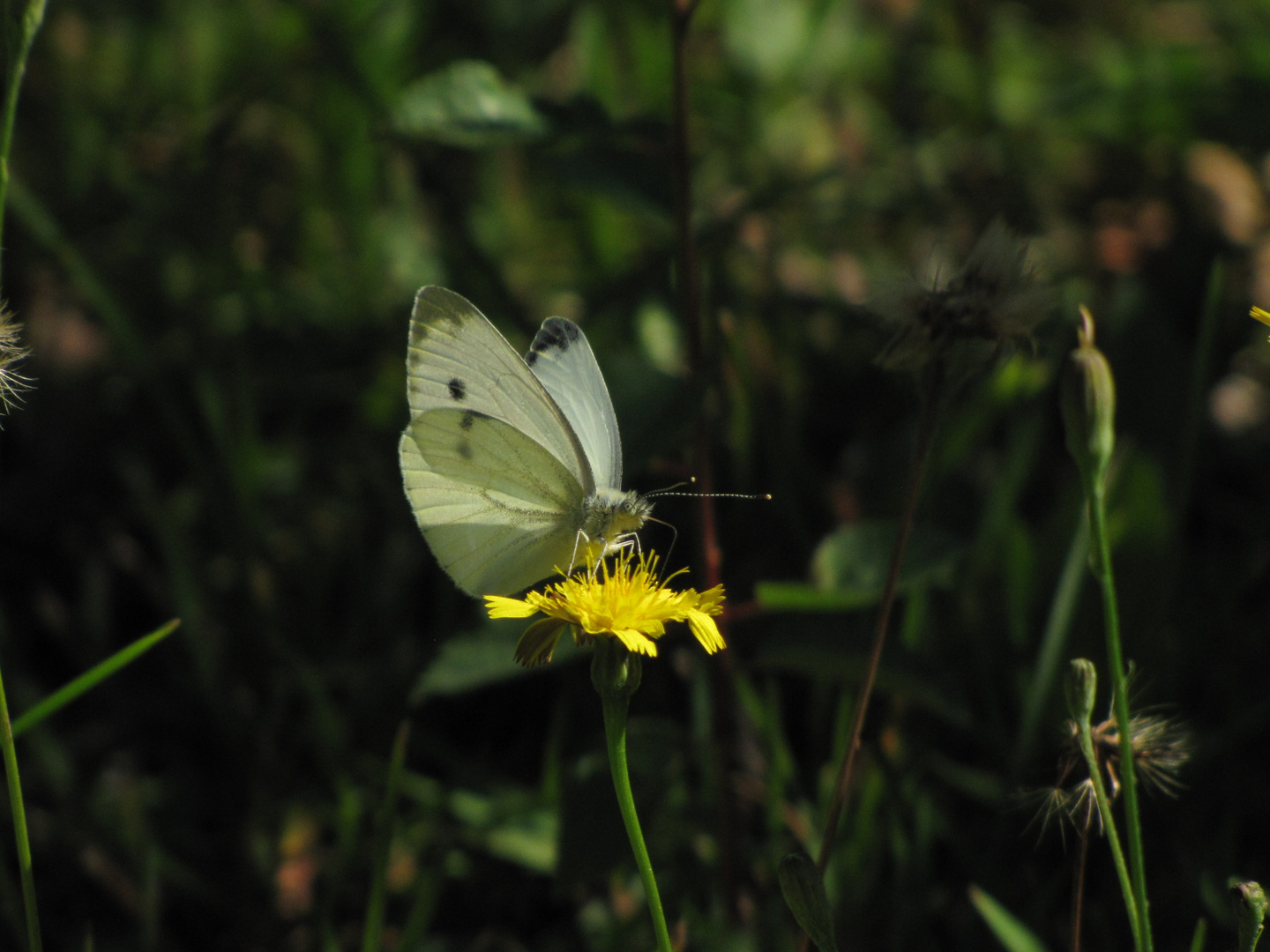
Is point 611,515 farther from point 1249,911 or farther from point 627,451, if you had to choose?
point 1249,911

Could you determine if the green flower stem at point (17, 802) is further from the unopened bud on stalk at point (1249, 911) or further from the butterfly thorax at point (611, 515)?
the unopened bud on stalk at point (1249, 911)

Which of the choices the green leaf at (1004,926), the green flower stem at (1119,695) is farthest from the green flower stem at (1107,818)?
the green leaf at (1004,926)

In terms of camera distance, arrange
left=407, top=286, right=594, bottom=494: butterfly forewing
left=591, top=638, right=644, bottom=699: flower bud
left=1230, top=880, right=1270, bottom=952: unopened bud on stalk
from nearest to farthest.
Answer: left=1230, top=880, right=1270, bottom=952: unopened bud on stalk
left=591, top=638, right=644, bottom=699: flower bud
left=407, top=286, right=594, bottom=494: butterfly forewing

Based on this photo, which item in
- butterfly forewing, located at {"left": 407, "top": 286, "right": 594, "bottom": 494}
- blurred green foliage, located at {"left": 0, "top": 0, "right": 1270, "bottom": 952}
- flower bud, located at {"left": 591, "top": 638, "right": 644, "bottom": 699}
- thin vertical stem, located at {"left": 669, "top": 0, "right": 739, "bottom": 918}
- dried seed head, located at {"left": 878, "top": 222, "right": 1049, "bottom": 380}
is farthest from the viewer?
Answer: blurred green foliage, located at {"left": 0, "top": 0, "right": 1270, "bottom": 952}

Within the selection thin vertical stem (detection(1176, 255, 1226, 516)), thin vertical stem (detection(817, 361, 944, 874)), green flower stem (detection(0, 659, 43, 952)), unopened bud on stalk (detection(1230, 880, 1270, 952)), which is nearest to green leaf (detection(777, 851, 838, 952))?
thin vertical stem (detection(817, 361, 944, 874))

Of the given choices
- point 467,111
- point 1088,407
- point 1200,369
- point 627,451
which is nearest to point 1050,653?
point 1200,369

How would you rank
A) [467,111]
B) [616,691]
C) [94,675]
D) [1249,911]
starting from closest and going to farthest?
[1249,911] → [616,691] → [94,675] → [467,111]

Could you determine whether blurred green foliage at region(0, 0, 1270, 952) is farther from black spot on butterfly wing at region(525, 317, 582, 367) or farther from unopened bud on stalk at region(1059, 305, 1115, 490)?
unopened bud on stalk at region(1059, 305, 1115, 490)
